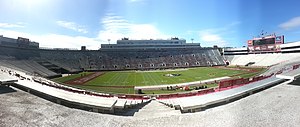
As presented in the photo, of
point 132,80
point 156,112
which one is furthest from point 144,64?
point 156,112

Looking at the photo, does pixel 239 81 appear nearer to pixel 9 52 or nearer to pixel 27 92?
pixel 27 92

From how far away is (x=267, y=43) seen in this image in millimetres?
63844

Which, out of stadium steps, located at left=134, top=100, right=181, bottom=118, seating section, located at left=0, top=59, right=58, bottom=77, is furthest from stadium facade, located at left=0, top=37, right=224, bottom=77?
stadium steps, located at left=134, top=100, right=181, bottom=118

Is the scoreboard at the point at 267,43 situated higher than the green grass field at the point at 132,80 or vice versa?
the scoreboard at the point at 267,43

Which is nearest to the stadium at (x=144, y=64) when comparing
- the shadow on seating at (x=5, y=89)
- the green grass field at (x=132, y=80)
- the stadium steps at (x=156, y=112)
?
the green grass field at (x=132, y=80)

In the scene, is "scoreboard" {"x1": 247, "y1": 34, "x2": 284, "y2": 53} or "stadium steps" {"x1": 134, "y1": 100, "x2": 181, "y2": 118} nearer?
"stadium steps" {"x1": 134, "y1": 100, "x2": 181, "y2": 118}

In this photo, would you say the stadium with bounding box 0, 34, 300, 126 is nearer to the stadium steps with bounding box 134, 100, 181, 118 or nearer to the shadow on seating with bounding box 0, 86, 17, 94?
the stadium steps with bounding box 134, 100, 181, 118

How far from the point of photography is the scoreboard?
202 ft

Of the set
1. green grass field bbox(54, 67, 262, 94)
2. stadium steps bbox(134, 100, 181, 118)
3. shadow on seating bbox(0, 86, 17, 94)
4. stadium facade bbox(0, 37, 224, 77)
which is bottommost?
green grass field bbox(54, 67, 262, 94)

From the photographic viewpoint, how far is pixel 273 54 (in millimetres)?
62312

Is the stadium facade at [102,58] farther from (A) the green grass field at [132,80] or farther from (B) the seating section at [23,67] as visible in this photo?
(A) the green grass field at [132,80]

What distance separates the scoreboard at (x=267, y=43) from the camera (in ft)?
202

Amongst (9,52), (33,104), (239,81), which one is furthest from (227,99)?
(9,52)

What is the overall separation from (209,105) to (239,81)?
8054 millimetres
